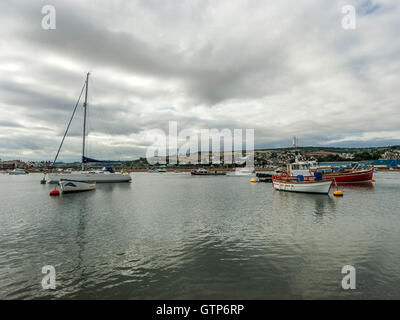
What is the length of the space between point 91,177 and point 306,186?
5670 centimetres

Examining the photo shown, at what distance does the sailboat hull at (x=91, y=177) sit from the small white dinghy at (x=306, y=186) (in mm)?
50143

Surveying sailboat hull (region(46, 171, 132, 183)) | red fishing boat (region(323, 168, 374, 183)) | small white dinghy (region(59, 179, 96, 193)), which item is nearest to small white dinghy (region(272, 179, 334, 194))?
red fishing boat (region(323, 168, 374, 183))

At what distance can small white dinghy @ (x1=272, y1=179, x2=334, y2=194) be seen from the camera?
38562 millimetres

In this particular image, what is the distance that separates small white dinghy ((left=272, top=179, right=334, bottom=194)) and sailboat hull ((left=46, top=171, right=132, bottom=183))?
50.1 m

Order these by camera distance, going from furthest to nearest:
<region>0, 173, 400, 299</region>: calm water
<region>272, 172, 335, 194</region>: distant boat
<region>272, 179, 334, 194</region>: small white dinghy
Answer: <region>272, 172, 335, 194</region>: distant boat → <region>272, 179, 334, 194</region>: small white dinghy → <region>0, 173, 400, 299</region>: calm water

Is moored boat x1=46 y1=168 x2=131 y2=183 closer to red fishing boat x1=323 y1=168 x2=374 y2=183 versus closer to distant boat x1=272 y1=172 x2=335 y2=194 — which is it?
distant boat x1=272 y1=172 x2=335 y2=194

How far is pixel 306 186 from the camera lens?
4081 centimetres

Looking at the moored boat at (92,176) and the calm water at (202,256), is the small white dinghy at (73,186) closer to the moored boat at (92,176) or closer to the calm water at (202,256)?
the moored boat at (92,176)

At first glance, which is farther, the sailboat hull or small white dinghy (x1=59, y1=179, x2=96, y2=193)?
the sailboat hull

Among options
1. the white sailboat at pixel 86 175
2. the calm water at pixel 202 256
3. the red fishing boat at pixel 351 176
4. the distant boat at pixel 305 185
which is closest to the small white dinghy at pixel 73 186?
the white sailboat at pixel 86 175

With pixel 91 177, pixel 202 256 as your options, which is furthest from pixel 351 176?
pixel 91 177

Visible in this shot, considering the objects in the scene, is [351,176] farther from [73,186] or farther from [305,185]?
[73,186]
